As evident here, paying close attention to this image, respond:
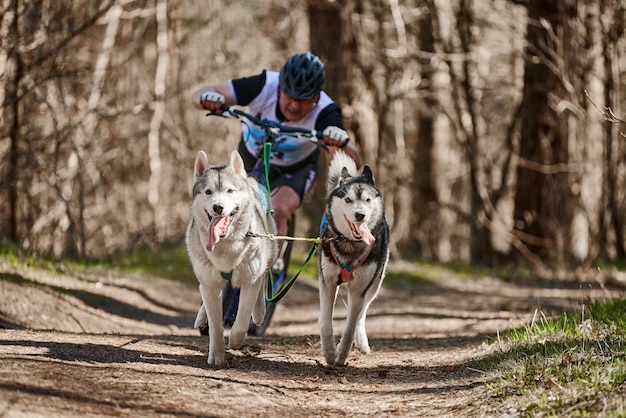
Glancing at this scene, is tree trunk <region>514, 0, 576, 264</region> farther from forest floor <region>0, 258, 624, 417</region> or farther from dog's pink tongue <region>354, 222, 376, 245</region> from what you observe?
dog's pink tongue <region>354, 222, 376, 245</region>

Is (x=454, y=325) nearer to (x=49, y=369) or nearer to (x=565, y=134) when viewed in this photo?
(x=49, y=369)

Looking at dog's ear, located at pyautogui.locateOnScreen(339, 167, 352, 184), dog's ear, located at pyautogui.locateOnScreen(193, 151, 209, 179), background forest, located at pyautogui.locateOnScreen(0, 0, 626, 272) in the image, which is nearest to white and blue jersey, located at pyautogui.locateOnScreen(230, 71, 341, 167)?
dog's ear, located at pyautogui.locateOnScreen(339, 167, 352, 184)

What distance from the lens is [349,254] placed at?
19.3ft

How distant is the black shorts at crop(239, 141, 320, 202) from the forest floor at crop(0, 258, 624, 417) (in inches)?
50.6

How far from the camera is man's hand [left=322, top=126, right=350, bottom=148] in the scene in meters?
6.50

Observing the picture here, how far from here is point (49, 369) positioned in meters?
4.66

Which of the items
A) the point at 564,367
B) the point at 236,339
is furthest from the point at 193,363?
the point at 564,367

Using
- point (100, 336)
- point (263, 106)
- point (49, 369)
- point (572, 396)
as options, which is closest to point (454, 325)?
point (263, 106)

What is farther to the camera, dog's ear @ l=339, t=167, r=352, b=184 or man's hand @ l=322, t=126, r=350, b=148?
man's hand @ l=322, t=126, r=350, b=148

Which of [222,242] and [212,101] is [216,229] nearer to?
[222,242]

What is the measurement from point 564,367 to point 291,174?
3104 millimetres

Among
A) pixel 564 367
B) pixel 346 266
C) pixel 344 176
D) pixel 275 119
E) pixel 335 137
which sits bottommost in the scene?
pixel 564 367

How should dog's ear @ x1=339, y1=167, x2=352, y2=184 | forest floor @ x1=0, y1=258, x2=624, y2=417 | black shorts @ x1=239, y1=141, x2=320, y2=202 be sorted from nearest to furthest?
forest floor @ x1=0, y1=258, x2=624, y2=417 < dog's ear @ x1=339, y1=167, x2=352, y2=184 < black shorts @ x1=239, y1=141, x2=320, y2=202

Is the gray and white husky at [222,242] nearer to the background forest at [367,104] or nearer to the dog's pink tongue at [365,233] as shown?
the dog's pink tongue at [365,233]
